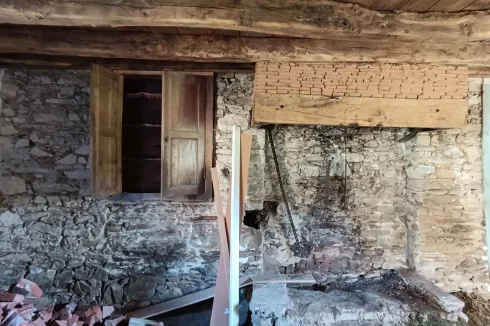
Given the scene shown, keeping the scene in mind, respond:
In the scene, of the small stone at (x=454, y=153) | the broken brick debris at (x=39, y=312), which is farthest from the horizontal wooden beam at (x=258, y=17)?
the broken brick debris at (x=39, y=312)

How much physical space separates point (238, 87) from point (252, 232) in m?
1.57

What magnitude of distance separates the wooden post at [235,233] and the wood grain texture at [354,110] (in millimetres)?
582

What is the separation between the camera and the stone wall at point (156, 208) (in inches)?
142

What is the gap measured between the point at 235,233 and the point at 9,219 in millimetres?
2767

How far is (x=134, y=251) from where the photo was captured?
3723mm

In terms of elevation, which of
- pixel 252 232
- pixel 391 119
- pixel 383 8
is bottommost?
pixel 252 232

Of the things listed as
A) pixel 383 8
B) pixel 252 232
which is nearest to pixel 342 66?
pixel 383 8

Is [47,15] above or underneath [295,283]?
above

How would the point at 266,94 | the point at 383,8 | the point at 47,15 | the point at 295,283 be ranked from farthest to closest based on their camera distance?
the point at 295,283 < the point at 266,94 < the point at 383,8 < the point at 47,15

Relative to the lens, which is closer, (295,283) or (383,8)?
(383,8)

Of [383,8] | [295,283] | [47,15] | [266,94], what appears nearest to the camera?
[47,15]

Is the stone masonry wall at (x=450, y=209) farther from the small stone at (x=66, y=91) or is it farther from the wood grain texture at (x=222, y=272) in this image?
the small stone at (x=66, y=91)

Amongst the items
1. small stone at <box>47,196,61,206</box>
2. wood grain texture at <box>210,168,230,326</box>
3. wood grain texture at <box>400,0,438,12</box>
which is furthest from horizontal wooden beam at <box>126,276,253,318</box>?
wood grain texture at <box>400,0,438,12</box>

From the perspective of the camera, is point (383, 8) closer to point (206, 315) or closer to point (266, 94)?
point (266, 94)
